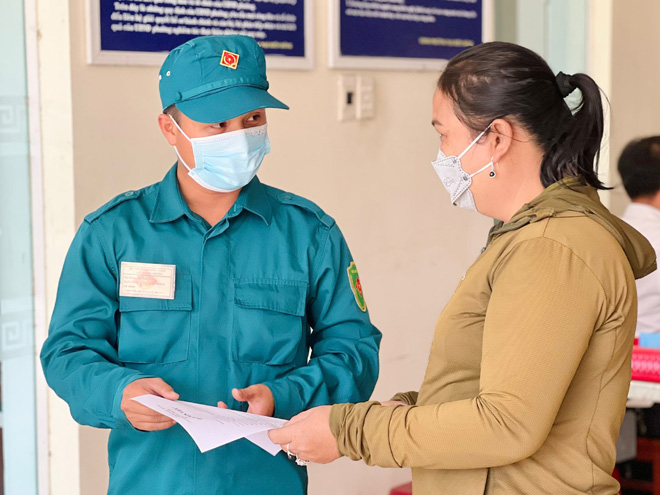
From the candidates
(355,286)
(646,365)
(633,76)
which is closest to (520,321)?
(355,286)

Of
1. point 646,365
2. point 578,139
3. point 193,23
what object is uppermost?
point 193,23

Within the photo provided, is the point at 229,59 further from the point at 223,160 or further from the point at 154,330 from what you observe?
the point at 154,330

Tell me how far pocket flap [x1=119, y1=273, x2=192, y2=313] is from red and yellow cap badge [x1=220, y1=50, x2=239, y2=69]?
0.39 m

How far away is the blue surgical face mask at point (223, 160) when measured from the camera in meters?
1.56

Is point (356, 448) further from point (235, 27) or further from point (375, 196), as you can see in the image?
point (375, 196)

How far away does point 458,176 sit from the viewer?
1258 millimetres

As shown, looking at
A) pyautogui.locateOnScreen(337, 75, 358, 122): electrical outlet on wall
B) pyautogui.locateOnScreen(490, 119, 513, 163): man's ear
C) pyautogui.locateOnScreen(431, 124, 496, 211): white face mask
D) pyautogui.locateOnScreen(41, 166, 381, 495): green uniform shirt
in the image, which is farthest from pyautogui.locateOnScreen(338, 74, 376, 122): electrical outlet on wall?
pyautogui.locateOnScreen(490, 119, 513, 163): man's ear

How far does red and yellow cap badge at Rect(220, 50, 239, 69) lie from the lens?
1527 millimetres

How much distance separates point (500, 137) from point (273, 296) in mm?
545

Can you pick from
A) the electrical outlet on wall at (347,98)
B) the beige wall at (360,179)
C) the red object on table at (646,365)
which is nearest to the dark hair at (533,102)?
the beige wall at (360,179)

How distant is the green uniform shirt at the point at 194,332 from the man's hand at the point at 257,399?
19 mm

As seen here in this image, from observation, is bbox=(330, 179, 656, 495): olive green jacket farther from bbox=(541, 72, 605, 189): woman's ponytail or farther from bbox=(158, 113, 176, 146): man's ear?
bbox=(158, 113, 176, 146): man's ear

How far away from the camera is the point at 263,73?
159 cm

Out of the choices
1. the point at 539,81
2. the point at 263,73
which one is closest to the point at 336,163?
the point at 263,73
